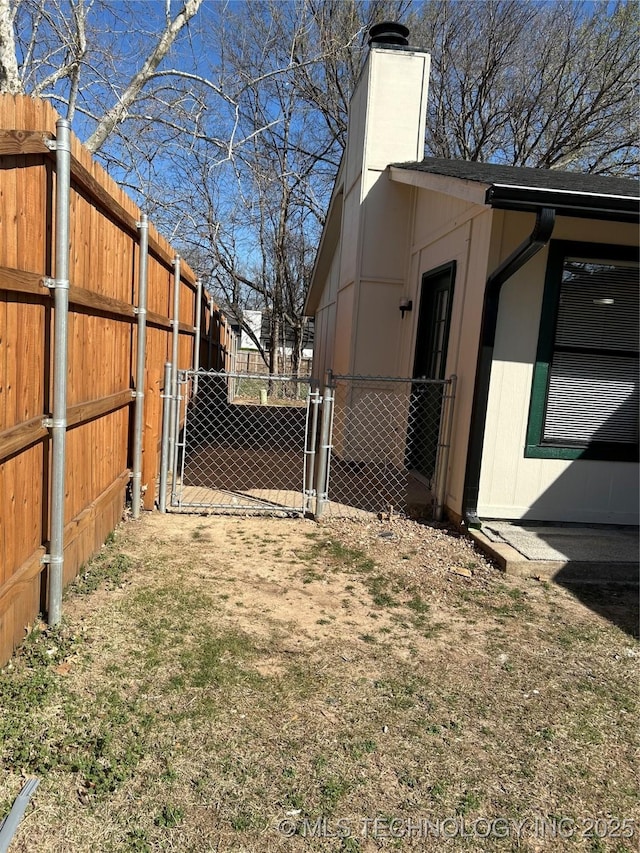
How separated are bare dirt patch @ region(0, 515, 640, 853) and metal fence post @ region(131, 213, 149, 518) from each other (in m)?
0.86

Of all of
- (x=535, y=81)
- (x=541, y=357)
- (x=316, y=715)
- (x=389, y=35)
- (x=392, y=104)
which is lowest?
(x=316, y=715)

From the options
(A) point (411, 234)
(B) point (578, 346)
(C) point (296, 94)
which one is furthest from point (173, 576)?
(C) point (296, 94)

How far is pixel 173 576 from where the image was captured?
3.93 metres

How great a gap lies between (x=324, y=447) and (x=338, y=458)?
117 inches

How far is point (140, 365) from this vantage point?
15.8 feet

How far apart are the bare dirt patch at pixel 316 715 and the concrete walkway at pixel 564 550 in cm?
22

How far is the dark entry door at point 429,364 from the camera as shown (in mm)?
6504

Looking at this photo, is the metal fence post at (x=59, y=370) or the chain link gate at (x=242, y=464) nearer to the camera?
the metal fence post at (x=59, y=370)

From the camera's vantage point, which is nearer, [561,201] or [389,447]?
[561,201]

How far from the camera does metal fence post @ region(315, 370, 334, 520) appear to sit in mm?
5227

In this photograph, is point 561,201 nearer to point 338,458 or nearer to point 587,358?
point 587,358

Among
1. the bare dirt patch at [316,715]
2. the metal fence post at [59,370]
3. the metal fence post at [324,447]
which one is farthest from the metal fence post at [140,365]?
the metal fence post at [59,370]

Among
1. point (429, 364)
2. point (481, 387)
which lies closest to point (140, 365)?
point (481, 387)

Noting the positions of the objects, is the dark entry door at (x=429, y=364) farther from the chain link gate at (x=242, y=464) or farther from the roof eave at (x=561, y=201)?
the roof eave at (x=561, y=201)
